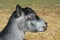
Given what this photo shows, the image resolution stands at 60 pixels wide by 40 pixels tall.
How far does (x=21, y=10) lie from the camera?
19.9 ft

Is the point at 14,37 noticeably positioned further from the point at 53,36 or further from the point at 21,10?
the point at 53,36

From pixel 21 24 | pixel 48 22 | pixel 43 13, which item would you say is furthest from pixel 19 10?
pixel 43 13

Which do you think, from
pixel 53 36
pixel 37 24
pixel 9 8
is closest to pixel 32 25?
pixel 37 24

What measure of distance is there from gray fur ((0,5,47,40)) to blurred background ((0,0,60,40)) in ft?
11.4

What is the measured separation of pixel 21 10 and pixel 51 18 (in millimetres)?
6865

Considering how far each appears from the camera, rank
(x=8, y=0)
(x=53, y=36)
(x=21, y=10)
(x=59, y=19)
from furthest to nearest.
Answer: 1. (x=8, y=0)
2. (x=59, y=19)
3. (x=53, y=36)
4. (x=21, y=10)

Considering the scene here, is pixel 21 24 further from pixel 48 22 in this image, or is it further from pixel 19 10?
pixel 48 22

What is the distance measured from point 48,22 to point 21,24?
19.5 feet

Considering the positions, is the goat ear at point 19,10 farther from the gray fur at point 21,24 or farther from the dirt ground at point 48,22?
the dirt ground at point 48,22

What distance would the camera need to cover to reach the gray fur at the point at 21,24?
6.08 m

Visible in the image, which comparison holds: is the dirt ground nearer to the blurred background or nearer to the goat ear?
the blurred background

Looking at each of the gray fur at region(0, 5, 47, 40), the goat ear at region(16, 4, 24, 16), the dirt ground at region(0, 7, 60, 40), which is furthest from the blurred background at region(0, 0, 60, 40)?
the goat ear at region(16, 4, 24, 16)

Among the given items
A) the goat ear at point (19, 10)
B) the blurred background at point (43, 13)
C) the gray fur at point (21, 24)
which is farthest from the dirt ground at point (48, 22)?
the goat ear at point (19, 10)

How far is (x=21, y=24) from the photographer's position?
19.9ft
